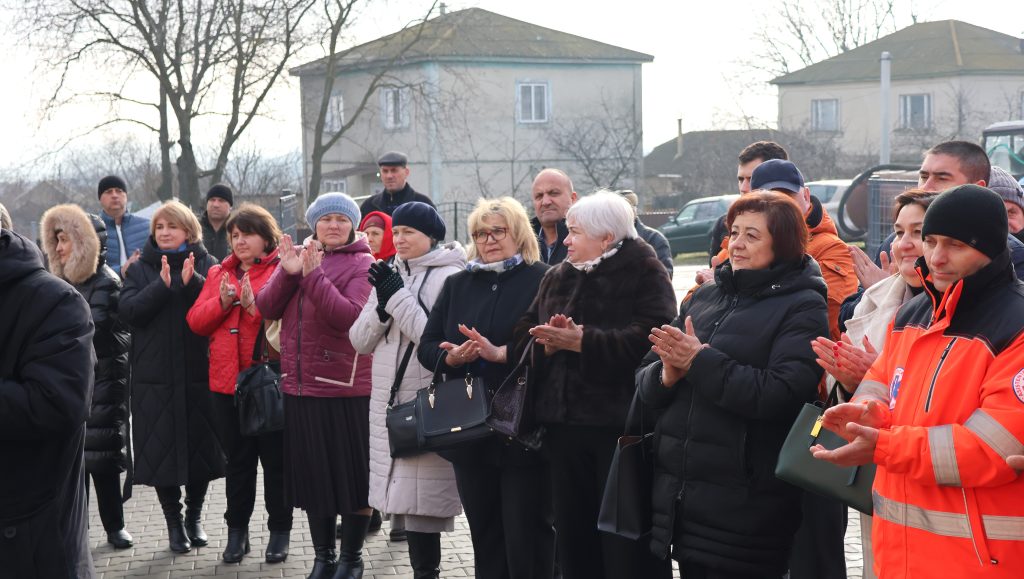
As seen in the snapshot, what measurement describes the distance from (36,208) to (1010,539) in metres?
40.5

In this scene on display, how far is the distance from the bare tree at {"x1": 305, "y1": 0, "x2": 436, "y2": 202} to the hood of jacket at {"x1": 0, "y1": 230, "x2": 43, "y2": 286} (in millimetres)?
29125

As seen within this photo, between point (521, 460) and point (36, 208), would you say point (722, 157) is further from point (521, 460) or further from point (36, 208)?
point (521, 460)

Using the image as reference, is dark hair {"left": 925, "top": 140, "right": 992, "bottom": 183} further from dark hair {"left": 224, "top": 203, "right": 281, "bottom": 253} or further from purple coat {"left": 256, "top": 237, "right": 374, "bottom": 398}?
dark hair {"left": 224, "top": 203, "right": 281, "bottom": 253}

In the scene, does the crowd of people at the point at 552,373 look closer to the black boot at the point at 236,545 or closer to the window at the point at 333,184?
the black boot at the point at 236,545

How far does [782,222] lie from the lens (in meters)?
4.32

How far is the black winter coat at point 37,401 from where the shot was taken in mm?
3693

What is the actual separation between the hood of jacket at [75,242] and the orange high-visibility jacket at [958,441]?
17.1 feet

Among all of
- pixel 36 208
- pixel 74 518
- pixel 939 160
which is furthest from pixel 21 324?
pixel 36 208

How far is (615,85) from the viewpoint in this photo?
44.3m

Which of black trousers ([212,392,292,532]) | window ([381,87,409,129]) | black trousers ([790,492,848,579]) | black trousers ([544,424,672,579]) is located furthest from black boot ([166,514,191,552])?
window ([381,87,409,129])

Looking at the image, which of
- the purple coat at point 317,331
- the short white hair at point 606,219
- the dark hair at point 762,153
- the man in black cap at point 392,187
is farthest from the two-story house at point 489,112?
the short white hair at point 606,219

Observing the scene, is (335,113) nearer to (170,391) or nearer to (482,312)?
(170,391)

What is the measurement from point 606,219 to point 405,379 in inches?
57.0

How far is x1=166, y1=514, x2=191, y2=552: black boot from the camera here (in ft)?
22.9
